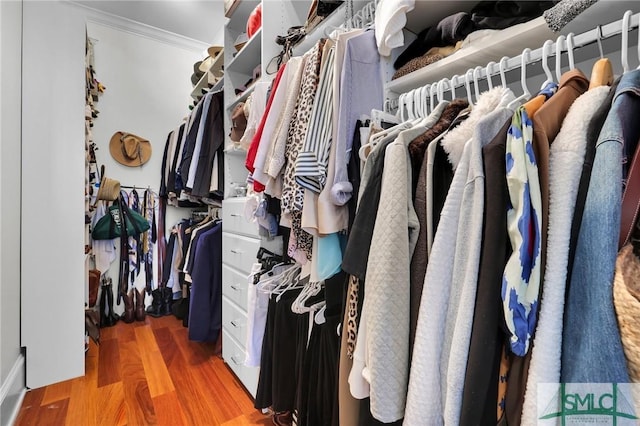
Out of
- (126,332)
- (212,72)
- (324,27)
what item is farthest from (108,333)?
(324,27)

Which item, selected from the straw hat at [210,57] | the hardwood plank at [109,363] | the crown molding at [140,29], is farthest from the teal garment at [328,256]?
the crown molding at [140,29]

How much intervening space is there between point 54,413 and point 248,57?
210cm

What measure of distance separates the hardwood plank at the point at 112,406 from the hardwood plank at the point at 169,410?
5.5 inches

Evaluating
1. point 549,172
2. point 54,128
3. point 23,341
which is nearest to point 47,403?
point 23,341

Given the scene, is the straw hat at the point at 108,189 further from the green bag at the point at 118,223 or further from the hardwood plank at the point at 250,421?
the hardwood plank at the point at 250,421

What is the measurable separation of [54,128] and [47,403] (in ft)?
4.78

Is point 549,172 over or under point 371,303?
over

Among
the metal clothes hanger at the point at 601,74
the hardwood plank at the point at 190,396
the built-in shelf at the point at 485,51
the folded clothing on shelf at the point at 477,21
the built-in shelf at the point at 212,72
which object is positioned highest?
the built-in shelf at the point at 212,72

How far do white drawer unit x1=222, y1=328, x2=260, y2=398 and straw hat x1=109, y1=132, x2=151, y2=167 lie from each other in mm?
1877

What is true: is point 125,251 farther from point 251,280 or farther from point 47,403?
point 251,280

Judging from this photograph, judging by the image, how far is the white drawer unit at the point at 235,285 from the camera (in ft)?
5.13

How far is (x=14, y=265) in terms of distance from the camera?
→ 1591 mm

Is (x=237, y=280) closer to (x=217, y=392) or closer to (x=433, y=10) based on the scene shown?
(x=217, y=392)

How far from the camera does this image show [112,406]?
1537 millimetres
